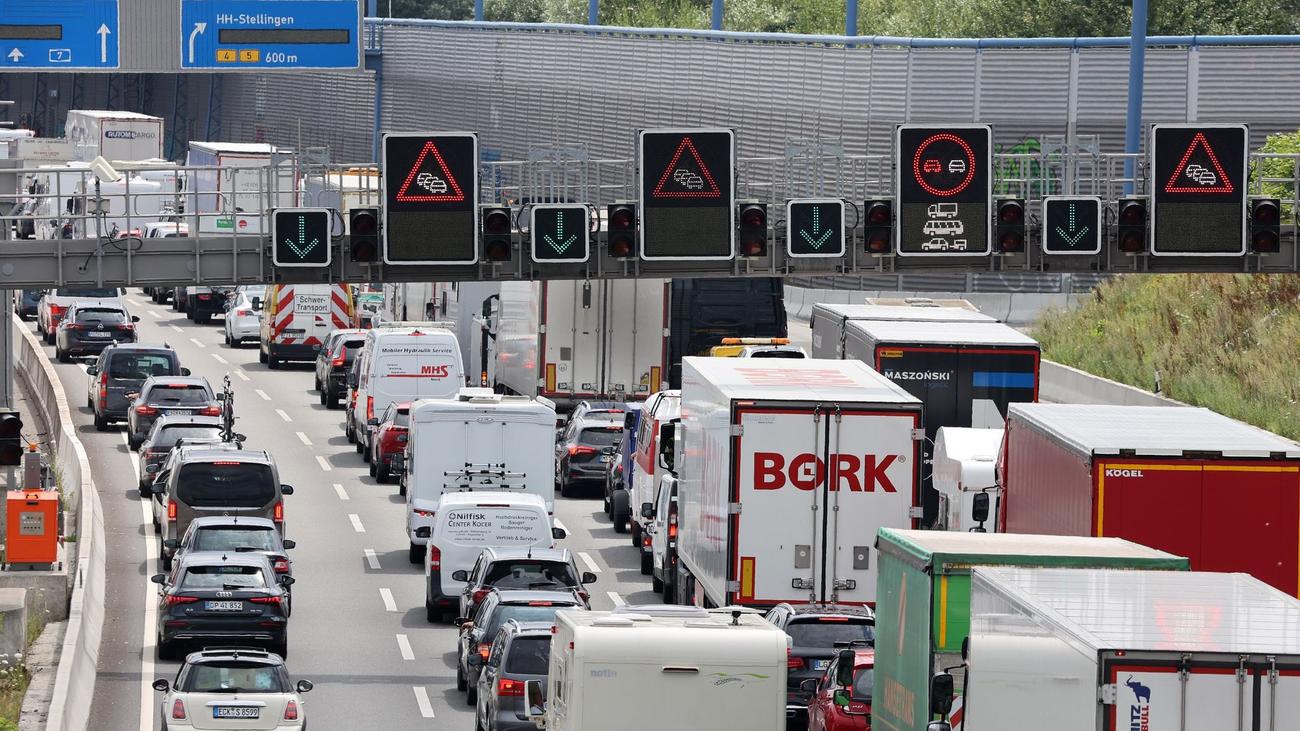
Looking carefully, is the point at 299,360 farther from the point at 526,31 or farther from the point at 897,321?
the point at 897,321

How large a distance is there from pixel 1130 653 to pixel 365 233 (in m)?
21.4

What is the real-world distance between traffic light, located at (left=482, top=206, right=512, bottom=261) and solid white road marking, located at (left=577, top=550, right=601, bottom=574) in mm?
4549

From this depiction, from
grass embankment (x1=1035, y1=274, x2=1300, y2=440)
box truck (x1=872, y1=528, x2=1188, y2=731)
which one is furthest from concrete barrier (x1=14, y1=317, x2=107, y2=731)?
grass embankment (x1=1035, y1=274, x2=1300, y2=440)

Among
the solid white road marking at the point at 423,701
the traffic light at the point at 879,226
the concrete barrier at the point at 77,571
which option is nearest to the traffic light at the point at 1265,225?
the traffic light at the point at 879,226

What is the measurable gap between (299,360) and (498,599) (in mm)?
36976

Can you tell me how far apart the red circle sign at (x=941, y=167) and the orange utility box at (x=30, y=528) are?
1200cm

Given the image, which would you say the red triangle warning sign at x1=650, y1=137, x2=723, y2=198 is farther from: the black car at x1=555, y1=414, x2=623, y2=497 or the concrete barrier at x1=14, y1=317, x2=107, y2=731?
the concrete barrier at x1=14, y1=317, x2=107, y2=731

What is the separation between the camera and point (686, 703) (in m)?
16.9

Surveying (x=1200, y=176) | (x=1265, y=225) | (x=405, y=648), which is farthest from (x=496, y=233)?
(x=1265, y=225)

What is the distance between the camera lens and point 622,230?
3256cm

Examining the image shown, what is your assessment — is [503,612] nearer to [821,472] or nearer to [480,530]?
[821,472]

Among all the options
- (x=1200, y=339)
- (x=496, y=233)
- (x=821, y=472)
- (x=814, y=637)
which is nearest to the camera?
(x=814, y=637)

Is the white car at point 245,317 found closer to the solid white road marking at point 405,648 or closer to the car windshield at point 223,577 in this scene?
the solid white road marking at point 405,648

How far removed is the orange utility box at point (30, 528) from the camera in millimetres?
28641
